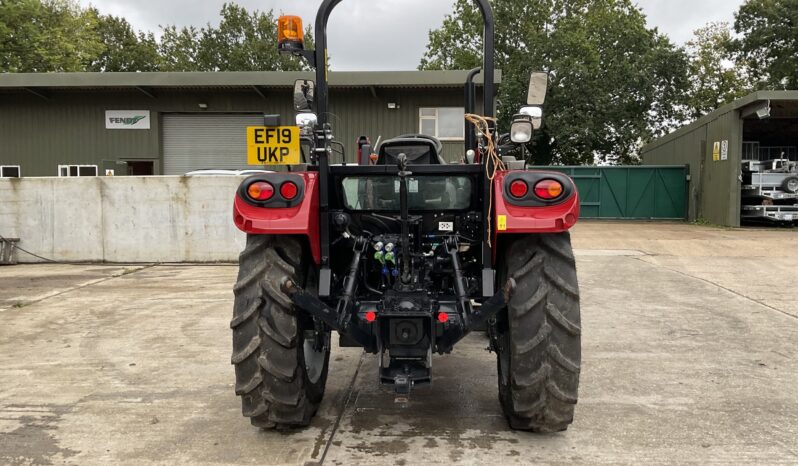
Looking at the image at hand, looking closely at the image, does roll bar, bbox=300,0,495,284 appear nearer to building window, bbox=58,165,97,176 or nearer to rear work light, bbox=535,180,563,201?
rear work light, bbox=535,180,563,201

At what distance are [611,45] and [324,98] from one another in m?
33.3

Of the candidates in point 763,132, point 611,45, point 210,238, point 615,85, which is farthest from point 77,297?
point 611,45

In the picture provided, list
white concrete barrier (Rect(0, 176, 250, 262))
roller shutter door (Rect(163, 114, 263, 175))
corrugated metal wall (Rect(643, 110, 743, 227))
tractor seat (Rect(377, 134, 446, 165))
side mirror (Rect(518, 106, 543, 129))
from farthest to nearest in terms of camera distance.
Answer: corrugated metal wall (Rect(643, 110, 743, 227)) → roller shutter door (Rect(163, 114, 263, 175)) → white concrete barrier (Rect(0, 176, 250, 262)) → tractor seat (Rect(377, 134, 446, 165)) → side mirror (Rect(518, 106, 543, 129))

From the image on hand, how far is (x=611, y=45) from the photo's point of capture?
109ft

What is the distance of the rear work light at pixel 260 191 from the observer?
3.41 m

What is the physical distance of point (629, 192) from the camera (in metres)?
25.3

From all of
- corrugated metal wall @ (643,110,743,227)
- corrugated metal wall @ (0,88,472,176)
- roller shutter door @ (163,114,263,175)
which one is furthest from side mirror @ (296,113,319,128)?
corrugated metal wall @ (643,110,743,227)

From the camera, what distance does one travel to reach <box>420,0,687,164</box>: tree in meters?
30.9

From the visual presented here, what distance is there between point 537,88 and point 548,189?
58cm

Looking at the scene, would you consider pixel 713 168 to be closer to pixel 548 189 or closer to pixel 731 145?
pixel 731 145

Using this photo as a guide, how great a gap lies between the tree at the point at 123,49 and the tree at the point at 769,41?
3704 cm

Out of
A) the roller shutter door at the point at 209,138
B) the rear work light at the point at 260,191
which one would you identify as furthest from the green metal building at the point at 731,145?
the rear work light at the point at 260,191

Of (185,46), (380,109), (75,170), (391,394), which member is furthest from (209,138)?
(185,46)

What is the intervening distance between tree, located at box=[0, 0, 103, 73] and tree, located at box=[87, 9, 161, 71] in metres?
6.16
